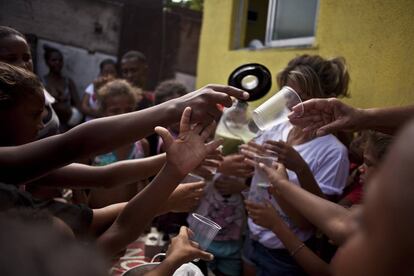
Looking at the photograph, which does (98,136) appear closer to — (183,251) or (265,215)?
(183,251)

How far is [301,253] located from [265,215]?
0.89ft

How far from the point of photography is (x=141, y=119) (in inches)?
66.4

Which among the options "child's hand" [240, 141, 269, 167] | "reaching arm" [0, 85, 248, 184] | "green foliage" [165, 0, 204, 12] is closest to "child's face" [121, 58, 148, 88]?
"child's hand" [240, 141, 269, 167]

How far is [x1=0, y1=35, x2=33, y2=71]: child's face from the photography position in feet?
7.82

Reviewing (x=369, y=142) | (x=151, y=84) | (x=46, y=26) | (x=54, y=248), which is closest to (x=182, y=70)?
(x=151, y=84)

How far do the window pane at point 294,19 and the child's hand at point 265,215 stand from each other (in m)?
2.03

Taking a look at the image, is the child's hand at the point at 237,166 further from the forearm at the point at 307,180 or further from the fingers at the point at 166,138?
the fingers at the point at 166,138

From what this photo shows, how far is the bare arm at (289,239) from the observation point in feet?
6.29

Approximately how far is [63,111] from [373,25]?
4338 millimetres

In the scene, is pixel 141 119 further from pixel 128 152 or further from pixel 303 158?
pixel 128 152

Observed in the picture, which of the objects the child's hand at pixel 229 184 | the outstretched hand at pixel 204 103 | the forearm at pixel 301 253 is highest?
the outstretched hand at pixel 204 103

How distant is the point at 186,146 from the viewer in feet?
5.25

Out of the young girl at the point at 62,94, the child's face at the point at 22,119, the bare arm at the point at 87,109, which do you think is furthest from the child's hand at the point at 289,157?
the young girl at the point at 62,94

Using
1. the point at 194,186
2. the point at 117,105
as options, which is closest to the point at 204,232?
the point at 194,186
